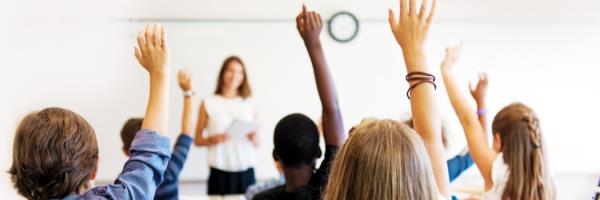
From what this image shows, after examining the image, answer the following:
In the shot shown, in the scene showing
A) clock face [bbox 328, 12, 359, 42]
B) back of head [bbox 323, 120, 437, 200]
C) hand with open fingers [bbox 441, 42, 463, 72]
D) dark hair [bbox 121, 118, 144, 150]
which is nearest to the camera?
back of head [bbox 323, 120, 437, 200]

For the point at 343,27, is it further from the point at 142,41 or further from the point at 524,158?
the point at 142,41

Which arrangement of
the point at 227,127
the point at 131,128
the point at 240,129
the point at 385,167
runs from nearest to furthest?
the point at 385,167
the point at 131,128
the point at 240,129
the point at 227,127

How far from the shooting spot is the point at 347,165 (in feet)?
3.25

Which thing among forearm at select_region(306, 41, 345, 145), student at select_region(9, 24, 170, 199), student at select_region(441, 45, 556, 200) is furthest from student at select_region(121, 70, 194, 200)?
student at select_region(441, 45, 556, 200)

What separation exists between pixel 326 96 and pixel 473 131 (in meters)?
0.51

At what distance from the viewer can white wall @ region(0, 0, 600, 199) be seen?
418 centimetres

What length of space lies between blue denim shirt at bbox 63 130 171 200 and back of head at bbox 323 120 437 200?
441mm

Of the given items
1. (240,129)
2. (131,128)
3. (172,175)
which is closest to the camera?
(172,175)

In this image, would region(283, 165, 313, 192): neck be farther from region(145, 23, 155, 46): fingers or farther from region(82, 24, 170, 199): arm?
region(145, 23, 155, 46): fingers

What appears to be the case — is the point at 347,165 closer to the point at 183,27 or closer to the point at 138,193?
the point at 138,193

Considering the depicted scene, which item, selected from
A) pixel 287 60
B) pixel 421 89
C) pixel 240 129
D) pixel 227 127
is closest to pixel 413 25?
pixel 421 89

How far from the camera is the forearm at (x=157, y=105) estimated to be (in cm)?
129

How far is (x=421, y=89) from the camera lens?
4.07ft

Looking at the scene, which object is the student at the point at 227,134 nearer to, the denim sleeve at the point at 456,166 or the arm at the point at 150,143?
the denim sleeve at the point at 456,166
